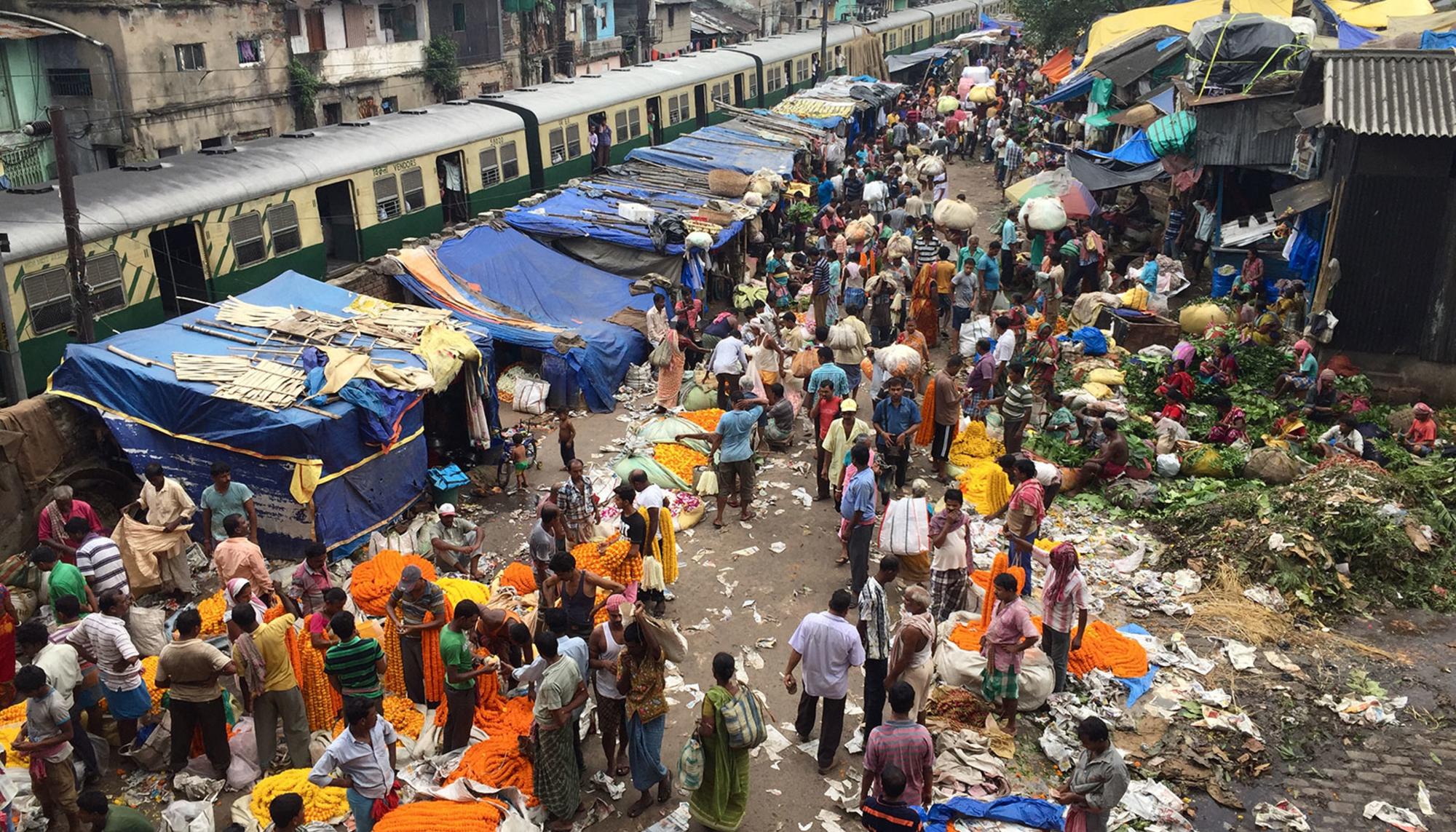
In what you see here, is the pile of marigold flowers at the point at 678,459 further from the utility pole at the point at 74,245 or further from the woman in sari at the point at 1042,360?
the utility pole at the point at 74,245

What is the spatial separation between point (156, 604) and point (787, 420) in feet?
22.2

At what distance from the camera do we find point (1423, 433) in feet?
37.4

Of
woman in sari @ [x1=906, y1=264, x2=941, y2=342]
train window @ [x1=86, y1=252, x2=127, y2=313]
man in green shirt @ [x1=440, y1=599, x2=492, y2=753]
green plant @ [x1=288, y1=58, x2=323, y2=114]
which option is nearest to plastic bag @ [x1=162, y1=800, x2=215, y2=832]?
man in green shirt @ [x1=440, y1=599, x2=492, y2=753]

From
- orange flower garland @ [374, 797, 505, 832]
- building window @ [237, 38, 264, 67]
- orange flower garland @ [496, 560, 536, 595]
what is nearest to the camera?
orange flower garland @ [374, 797, 505, 832]

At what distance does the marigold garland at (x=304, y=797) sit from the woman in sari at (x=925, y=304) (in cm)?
1109

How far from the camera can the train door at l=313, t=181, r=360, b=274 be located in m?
15.2

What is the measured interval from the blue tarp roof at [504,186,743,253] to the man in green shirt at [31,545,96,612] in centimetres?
1030

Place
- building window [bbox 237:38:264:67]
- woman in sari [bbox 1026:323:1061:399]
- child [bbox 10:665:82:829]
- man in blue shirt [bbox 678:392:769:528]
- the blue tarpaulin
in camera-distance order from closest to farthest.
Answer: child [bbox 10:665:82:829] < the blue tarpaulin < man in blue shirt [bbox 678:392:769:528] < woman in sari [bbox 1026:323:1061:399] < building window [bbox 237:38:264:67]

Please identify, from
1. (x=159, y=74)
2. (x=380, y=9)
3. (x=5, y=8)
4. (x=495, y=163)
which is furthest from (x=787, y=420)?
(x=380, y=9)

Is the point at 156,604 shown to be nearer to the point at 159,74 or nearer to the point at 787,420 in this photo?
the point at 787,420

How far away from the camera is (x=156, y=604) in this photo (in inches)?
381

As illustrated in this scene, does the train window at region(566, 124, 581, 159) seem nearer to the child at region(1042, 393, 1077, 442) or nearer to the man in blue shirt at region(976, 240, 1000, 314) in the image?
the man in blue shirt at region(976, 240, 1000, 314)

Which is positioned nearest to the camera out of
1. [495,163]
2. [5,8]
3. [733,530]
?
[733,530]


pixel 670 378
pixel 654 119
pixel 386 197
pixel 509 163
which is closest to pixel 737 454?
pixel 670 378
